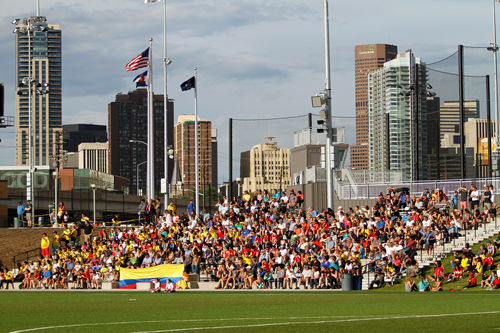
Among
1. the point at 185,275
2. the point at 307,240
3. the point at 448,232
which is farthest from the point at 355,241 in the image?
the point at 185,275

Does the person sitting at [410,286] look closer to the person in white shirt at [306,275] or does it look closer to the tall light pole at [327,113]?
the person in white shirt at [306,275]

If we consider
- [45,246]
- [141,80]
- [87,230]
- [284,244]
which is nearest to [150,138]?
[141,80]

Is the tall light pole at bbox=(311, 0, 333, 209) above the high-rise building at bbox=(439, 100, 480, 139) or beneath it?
beneath

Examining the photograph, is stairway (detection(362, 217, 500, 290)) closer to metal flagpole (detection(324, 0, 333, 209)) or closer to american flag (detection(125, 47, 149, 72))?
metal flagpole (detection(324, 0, 333, 209))

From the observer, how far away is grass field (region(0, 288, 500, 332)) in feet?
39.0

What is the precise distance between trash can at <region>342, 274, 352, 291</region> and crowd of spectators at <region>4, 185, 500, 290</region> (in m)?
0.51

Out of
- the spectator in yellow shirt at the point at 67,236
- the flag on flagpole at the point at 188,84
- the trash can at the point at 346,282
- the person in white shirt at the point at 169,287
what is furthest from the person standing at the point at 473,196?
the spectator in yellow shirt at the point at 67,236

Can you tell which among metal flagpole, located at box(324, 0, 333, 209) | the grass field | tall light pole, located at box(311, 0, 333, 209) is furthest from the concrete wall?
the grass field

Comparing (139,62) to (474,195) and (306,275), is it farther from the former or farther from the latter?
(474,195)

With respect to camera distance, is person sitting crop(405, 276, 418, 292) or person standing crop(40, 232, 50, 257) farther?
person standing crop(40, 232, 50, 257)

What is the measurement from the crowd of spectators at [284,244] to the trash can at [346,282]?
51 centimetres

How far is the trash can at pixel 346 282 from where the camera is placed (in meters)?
24.8

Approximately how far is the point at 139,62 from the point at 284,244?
1609 cm

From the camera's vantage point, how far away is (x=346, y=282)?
81.8 feet
